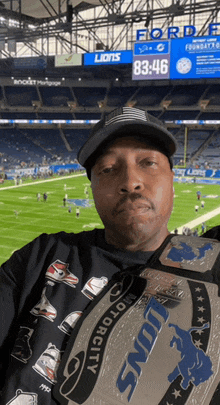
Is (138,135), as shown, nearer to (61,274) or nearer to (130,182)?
(130,182)

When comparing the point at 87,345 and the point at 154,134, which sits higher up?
the point at 154,134

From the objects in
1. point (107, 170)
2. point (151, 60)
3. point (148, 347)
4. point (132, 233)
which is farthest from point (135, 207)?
point (151, 60)

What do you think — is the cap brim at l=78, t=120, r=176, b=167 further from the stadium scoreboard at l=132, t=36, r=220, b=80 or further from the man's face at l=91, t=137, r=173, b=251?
the stadium scoreboard at l=132, t=36, r=220, b=80

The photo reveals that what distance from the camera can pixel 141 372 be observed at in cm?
115

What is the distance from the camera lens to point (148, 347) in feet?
3.88

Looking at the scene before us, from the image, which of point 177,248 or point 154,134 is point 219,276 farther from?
point 154,134

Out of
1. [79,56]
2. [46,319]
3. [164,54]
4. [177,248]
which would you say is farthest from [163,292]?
[79,56]

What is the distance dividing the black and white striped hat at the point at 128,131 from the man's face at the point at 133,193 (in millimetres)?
29

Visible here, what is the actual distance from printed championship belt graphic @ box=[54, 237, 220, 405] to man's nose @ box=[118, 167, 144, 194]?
332 millimetres

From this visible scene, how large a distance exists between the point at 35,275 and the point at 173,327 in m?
0.66

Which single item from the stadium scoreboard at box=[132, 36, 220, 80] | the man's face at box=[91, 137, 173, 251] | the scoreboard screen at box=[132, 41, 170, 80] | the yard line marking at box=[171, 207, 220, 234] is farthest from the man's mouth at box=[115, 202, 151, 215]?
the scoreboard screen at box=[132, 41, 170, 80]

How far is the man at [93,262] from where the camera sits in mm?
1318

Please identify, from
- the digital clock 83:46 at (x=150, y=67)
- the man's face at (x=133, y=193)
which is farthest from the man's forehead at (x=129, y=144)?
the digital clock 83:46 at (x=150, y=67)

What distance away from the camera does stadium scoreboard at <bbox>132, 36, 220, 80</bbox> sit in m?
39.7
